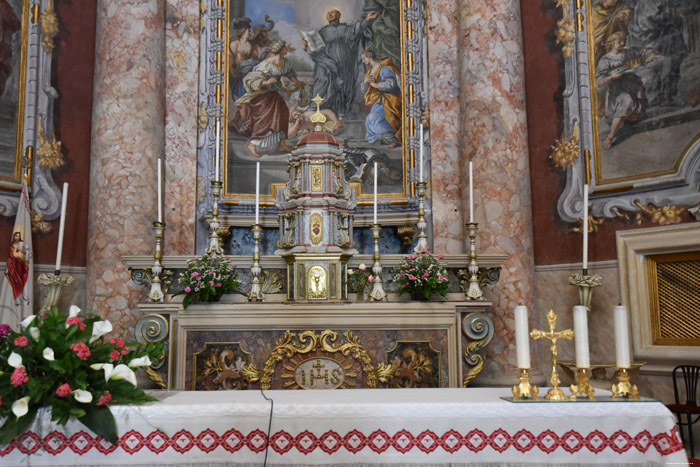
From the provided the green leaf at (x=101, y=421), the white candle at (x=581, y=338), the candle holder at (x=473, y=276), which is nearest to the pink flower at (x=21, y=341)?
the green leaf at (x=101, y=421)

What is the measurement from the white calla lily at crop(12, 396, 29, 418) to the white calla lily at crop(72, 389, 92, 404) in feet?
0.71

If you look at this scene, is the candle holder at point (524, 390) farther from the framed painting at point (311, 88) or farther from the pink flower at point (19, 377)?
the framed painting at point (311, 88)

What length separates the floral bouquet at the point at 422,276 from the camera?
6242 mm

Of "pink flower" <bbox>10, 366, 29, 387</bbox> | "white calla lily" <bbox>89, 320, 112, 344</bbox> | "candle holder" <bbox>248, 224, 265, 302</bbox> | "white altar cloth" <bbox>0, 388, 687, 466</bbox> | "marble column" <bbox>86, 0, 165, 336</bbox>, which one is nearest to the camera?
"pink flower" <bbox>10, 366, 29, 387</bbox>

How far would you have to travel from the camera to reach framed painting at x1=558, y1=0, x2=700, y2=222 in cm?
687

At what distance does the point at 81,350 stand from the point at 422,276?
3.83 meters

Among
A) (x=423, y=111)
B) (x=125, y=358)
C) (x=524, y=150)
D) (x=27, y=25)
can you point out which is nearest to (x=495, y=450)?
(x=125, y=358)

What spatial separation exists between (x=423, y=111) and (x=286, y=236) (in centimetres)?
351

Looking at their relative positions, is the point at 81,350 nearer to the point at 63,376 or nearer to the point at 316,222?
the point at 63,376

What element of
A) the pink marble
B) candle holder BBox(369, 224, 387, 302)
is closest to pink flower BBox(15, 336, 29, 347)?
candle holder BBox(369, 224, 387, 302)

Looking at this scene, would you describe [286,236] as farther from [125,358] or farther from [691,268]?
[691,268]

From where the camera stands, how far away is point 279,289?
671 centimetres

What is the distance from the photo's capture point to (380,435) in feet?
10.7

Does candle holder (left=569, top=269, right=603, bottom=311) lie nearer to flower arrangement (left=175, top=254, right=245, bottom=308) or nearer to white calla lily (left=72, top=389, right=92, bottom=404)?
flower arrangement (left=175, top=254, right=245, bottom=308)
